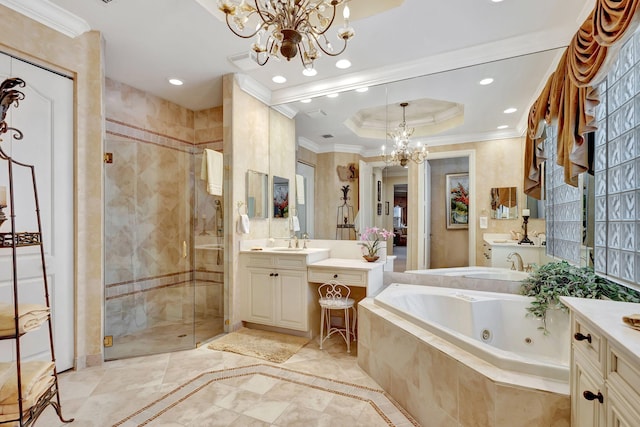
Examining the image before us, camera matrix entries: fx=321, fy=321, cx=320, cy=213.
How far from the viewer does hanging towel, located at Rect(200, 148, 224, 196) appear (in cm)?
338

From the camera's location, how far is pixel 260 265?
3.41 metres

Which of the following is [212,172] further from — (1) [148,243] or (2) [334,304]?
(2) [334,304]

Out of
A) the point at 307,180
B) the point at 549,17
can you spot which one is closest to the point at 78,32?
the point at 307,180

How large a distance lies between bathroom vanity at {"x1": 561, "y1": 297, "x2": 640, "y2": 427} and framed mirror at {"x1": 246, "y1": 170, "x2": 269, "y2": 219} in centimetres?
293

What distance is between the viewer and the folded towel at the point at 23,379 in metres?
1.46

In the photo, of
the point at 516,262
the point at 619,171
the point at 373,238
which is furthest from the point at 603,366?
the point at 373,238

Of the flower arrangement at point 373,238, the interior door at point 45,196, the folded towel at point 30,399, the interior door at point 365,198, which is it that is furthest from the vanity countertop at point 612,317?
the interior door at point 45,196

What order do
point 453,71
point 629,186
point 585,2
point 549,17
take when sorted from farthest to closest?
point 453,71 < point 549,17 < point 585,2 < point 629,186

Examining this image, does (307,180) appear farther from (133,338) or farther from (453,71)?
(133,338)

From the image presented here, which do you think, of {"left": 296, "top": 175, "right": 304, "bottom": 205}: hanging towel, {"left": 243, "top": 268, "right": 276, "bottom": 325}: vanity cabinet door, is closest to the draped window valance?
{"left": 296, "top": 175, "right": 304, "bottom": 205}: hanging towel

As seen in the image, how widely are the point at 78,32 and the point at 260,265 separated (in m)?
2.50

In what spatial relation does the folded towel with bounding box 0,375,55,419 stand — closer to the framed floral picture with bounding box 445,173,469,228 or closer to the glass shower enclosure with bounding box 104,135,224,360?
the glass shower enclosure with bounding box 104,135,224,360

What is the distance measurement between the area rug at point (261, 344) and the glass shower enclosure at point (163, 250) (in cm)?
28

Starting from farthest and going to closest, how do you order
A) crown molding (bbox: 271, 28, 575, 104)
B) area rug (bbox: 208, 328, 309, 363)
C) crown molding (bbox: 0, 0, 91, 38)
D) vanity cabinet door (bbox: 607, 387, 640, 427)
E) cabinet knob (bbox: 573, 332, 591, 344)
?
area rug (bbox: 208, 328, 309, 363)
crown molding (bbox: 271, 28, 575, 104)
crown molding (bbox: 0, 0, 91, 38)
cabinet knob (bbox: 573, 332, 591, 344)
vanity cabinet door (bbox: 607, 387, 640, 427)
